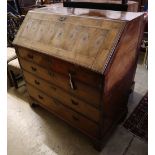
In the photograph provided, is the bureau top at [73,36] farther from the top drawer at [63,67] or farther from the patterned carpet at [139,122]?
the patterned carpet at [139,122]

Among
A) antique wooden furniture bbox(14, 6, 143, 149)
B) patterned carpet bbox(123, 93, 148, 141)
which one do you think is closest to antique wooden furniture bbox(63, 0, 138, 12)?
antique wooden furniture bbox(14, 6, 143, 149)

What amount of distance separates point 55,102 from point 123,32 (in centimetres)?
103

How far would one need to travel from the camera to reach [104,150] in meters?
1.72

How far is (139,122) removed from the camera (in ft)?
6.56

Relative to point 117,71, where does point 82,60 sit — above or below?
above

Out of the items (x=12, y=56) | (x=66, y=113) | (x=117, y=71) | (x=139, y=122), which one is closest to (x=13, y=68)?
(x=12, y=56)

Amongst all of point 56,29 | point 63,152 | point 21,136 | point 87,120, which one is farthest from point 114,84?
point 21,136

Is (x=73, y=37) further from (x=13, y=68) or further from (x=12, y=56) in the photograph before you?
(x=12, y=56)

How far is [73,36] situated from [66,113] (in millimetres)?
813

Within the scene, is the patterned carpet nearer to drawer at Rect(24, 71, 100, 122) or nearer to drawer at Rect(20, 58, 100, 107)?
drawer at Rect(24, 71, 100, 122)

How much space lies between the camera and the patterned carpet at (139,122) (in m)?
1.87

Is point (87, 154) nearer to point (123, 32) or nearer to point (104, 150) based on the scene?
point (104, 150)

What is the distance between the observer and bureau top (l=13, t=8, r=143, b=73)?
3.95ft

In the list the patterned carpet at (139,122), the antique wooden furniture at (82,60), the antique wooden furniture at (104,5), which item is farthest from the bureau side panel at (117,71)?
the patterned carpet at (139,122)
